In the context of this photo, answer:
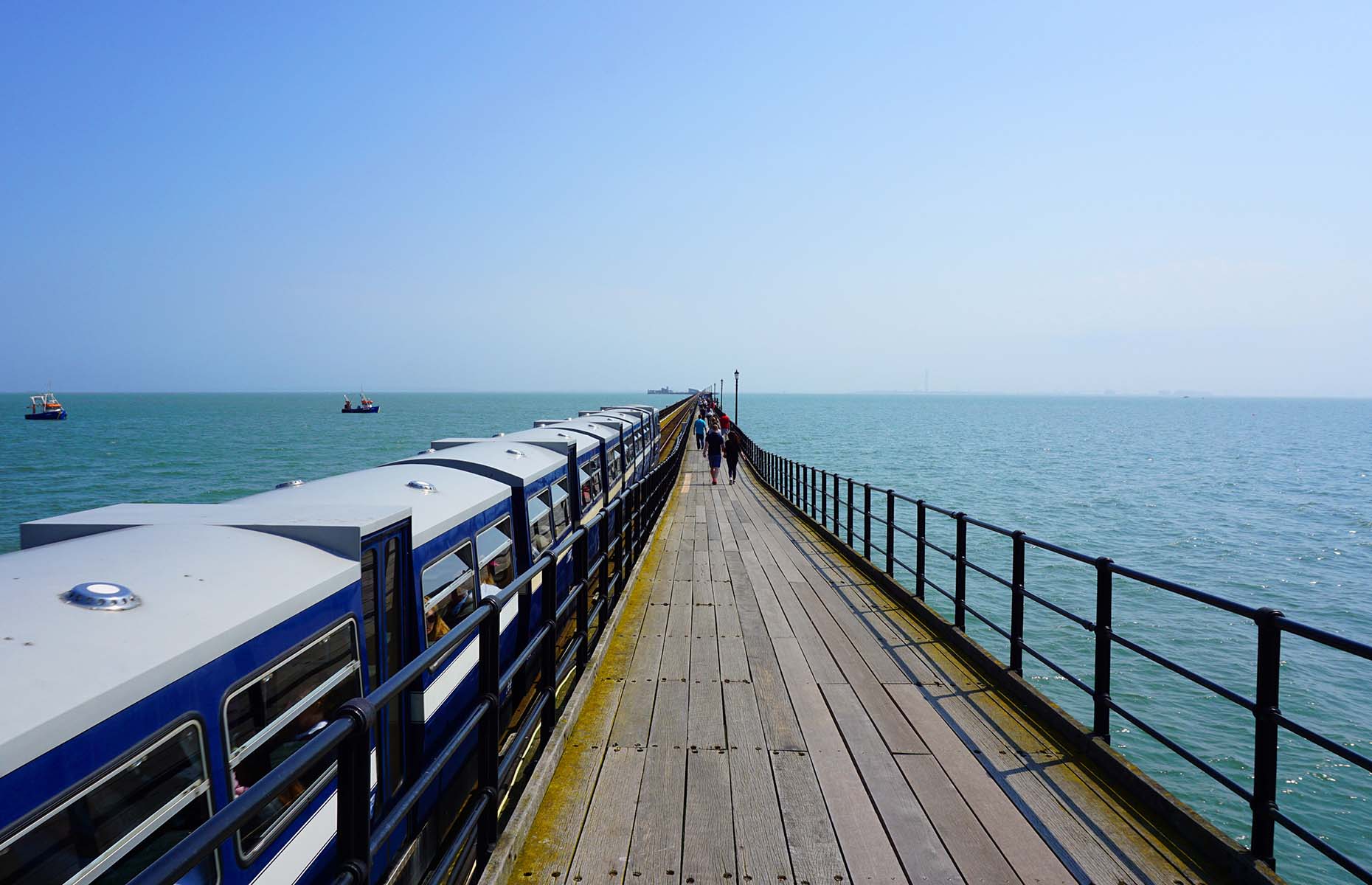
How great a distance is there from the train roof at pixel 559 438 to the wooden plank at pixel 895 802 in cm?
732

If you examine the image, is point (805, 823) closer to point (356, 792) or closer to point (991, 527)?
point (356, 792)

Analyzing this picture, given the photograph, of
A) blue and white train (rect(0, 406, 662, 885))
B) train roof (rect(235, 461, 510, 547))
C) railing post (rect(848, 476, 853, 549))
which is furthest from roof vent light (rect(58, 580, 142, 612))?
railing post (rect(848, 476, 853, 549))

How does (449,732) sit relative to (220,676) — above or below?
below

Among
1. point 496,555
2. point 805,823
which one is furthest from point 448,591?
point 805,823

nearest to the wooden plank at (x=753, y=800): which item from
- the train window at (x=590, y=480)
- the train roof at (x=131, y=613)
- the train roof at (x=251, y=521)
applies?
the train roof at (x=131, y=613)

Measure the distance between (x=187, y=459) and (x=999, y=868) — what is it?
7143cm

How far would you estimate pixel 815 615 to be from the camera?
322 inches

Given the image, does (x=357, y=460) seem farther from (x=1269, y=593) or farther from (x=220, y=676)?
(x=220, y=676)

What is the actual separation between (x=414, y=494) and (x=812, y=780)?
3824 millimetres

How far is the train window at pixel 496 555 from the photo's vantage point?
7.29 metres

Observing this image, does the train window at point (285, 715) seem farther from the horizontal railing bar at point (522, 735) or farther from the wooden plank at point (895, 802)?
the wooden plank at point (895, 802)

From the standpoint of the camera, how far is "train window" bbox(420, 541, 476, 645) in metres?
5.91

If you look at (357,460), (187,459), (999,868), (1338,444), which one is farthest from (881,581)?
(1338,444)

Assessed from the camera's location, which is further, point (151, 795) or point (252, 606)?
point (252, 606)
